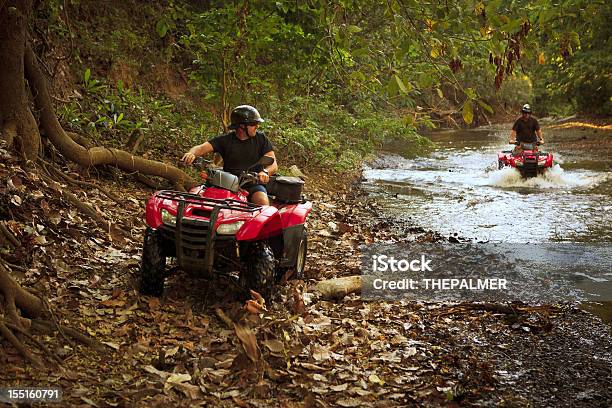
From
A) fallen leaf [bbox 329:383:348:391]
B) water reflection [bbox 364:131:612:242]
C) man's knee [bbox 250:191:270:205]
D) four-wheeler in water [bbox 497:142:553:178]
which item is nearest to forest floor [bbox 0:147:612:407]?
fallen leaf [bbox 329:383:348:391]

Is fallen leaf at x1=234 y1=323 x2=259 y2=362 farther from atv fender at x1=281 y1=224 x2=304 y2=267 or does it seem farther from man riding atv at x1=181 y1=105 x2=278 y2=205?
man riding atv at x1=181 y1=105 x2=278 y2=205

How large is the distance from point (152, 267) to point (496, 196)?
11.0 meters

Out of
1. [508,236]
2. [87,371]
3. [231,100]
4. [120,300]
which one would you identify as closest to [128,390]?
[87,371]

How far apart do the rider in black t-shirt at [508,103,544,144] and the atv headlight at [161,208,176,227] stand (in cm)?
1304

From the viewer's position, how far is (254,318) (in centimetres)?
574

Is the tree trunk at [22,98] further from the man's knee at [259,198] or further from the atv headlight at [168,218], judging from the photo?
the man's knee at [259,198]

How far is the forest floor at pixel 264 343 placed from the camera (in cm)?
474

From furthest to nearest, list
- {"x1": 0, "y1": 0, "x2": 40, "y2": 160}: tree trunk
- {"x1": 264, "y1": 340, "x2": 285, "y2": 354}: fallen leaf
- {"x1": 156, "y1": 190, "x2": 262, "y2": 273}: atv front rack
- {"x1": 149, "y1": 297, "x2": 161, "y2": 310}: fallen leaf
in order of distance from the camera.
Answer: {"x1": 0, "y1": 0, "x2": 40, "y2": 160}: tree trunk
{"x1": 149, "y1": 297, "x2": 161, "y2": 310}: fallen leaf
{"x1": 156, "y1": 190, "x2": 262, "y2": 273}: atv front rack
{"x1": 264, "y1": 340, "x2": 285, "y2": 354}: fallen leaf

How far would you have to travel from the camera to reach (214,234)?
5.91m

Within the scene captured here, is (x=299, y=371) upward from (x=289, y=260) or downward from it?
downward

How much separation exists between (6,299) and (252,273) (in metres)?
2.10

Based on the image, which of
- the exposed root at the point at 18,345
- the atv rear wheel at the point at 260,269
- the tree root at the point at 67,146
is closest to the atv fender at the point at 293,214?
the atv rear wheel at the point at 260,269

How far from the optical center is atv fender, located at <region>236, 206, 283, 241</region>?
234 inches

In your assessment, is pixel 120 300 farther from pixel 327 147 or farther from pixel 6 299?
pixel 327 147
